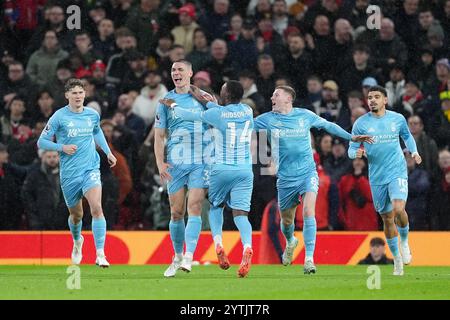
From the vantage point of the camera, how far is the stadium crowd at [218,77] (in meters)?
22.7

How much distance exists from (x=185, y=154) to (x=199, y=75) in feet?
21.4

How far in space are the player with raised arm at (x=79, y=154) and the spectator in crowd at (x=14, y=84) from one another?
609 centimetres

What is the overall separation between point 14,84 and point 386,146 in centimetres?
937

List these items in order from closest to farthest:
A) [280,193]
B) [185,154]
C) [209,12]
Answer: [185,154], [280,193], [209,12]

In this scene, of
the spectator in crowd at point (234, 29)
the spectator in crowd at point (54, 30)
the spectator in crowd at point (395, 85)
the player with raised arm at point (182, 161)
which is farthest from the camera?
the spectator in crowd at point (54, 30)

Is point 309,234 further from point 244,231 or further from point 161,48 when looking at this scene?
point 161,48

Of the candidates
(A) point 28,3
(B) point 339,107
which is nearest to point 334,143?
(B) point 339,107

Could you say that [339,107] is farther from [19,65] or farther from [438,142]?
[19,65]

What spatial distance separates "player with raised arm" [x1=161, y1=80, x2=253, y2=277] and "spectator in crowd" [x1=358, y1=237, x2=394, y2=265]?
17.6ft

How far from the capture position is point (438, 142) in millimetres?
23672

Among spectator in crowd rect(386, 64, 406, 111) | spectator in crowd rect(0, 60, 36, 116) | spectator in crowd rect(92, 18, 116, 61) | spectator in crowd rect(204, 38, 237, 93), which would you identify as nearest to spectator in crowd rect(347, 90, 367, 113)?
spectator in crowd rect(386, 64, 406, 111)

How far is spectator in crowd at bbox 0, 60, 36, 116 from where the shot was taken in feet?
81.0

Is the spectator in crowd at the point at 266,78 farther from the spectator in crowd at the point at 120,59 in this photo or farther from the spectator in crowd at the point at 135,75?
the spectator in crowd at the point at 120,59

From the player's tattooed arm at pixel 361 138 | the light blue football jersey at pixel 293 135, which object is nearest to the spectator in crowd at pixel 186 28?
the light blue football jersey at pixel 293 135
